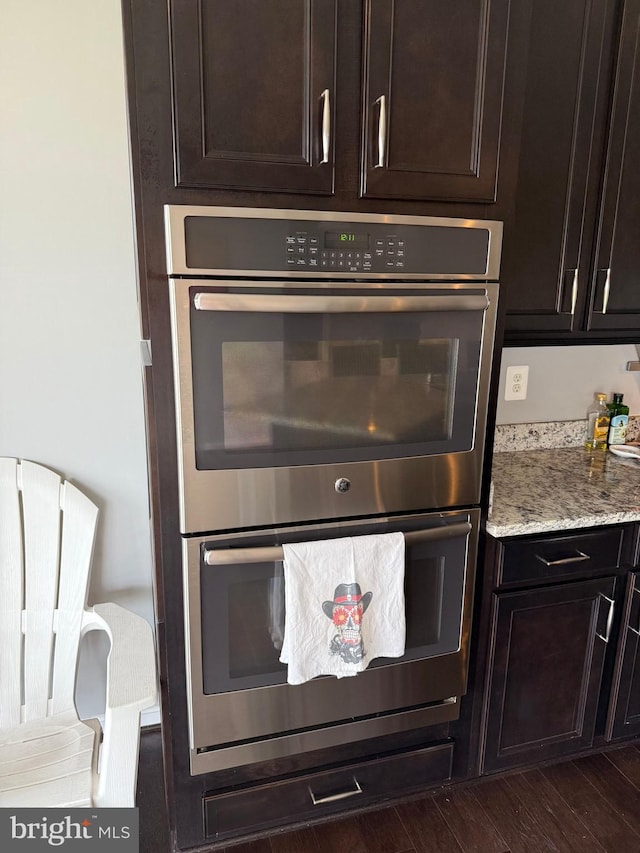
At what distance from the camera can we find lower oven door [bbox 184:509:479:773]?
4.41ft

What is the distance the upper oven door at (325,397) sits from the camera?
4.02 feet

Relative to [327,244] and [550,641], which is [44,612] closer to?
[327,244]

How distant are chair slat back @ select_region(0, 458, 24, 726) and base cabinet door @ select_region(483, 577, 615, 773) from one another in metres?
1.28

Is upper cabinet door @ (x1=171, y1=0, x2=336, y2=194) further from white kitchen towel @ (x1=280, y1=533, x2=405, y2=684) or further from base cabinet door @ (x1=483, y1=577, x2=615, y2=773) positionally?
base cabinet door @ (x1=483, y1=577, x2=615, y2=773)

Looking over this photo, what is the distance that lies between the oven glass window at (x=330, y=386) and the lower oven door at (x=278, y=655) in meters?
0.19

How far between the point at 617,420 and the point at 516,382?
0.43m

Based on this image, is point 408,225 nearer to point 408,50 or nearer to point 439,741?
point 408,50

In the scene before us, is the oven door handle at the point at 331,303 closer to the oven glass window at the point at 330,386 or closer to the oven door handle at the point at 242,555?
the oven glass window at the point at 330,386

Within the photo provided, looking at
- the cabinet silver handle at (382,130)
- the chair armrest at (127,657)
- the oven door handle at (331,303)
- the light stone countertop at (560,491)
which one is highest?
the cabinet silver handle at (382,130)

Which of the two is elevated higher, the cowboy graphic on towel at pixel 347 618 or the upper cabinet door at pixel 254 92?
the upper cabinet door at pixel 254 92

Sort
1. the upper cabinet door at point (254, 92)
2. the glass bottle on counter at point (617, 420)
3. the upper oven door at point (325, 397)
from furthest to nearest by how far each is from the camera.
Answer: the glass bottle on counter at point (617, 420), the upper oven door at point (325, 397), the upper cabinet door at point (254, 92)

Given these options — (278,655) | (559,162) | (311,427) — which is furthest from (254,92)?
(278,655)

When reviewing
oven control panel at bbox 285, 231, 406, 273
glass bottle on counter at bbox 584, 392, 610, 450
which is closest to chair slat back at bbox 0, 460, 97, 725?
oven control panel at bbox 285, 231, 406, 273

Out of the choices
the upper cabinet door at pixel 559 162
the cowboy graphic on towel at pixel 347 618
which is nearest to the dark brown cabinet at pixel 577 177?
the upper cabinet door at pixel 559 162
